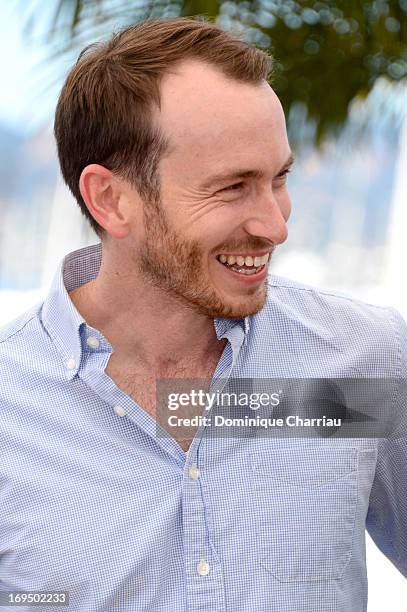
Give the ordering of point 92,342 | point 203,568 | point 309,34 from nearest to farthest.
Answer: point 203,568 < point 92,342 < point 309,34

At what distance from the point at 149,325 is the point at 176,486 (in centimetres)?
25

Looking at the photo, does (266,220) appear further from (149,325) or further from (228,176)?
(149,325)

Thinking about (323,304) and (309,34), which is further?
(309,34)

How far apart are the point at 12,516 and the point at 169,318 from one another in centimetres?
36

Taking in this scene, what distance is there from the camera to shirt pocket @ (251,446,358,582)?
1.36 meters

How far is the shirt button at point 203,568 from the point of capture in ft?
4.34

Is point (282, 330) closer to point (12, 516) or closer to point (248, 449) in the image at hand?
point (248, 449)

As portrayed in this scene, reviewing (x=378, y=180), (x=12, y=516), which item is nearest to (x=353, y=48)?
(x=378, y=180)

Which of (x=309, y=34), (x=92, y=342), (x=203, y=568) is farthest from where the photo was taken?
(x=309, y=34)

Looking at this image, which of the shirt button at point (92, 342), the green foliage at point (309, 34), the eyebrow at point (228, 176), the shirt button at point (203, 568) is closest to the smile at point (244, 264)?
the eyebrow at point (228, 176)

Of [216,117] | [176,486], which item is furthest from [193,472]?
[216,117]

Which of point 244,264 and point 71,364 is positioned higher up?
point 244,264

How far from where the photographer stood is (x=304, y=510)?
1384mm

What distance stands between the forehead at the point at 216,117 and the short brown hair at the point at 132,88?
0.06 ft
